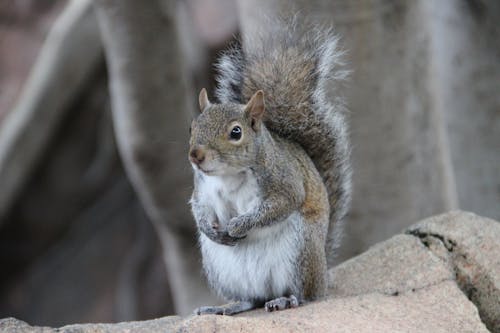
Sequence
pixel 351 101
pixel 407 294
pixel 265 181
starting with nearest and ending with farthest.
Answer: pixel 265 181, pixel 407 294, pixel 351 101

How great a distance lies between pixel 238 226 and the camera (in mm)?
3225

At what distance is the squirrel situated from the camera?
321 centimetres

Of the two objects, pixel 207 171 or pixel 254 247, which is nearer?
pixel 207 171

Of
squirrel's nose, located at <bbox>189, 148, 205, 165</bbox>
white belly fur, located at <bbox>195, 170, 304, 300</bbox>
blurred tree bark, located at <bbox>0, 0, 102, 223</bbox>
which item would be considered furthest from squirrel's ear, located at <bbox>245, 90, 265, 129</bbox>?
blurred tree bark, located at <bbox>0, 0, 102, 223</bbox>

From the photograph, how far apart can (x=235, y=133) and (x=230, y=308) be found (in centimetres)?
62

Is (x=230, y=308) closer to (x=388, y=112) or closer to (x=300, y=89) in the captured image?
(x=300, y=89)

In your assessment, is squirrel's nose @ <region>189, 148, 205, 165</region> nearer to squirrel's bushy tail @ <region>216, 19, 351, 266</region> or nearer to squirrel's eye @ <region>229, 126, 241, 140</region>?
squirrel's eye @ <region>229, 126, 241, 140</region>

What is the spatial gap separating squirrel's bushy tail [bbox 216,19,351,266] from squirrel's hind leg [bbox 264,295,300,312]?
56 cm

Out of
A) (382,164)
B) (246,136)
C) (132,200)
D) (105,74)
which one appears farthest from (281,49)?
(132,200)

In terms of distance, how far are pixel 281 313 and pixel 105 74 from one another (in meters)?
5.20

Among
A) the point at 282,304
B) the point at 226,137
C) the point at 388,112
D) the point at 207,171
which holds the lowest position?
the point at 282,304

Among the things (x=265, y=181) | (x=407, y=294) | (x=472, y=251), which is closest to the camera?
(x=265, y=181)

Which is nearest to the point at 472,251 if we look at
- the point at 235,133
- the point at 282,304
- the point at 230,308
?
the point at 282,304

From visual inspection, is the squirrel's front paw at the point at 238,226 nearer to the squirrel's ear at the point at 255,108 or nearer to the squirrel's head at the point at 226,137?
the squirrel's head at the point at 226,137
